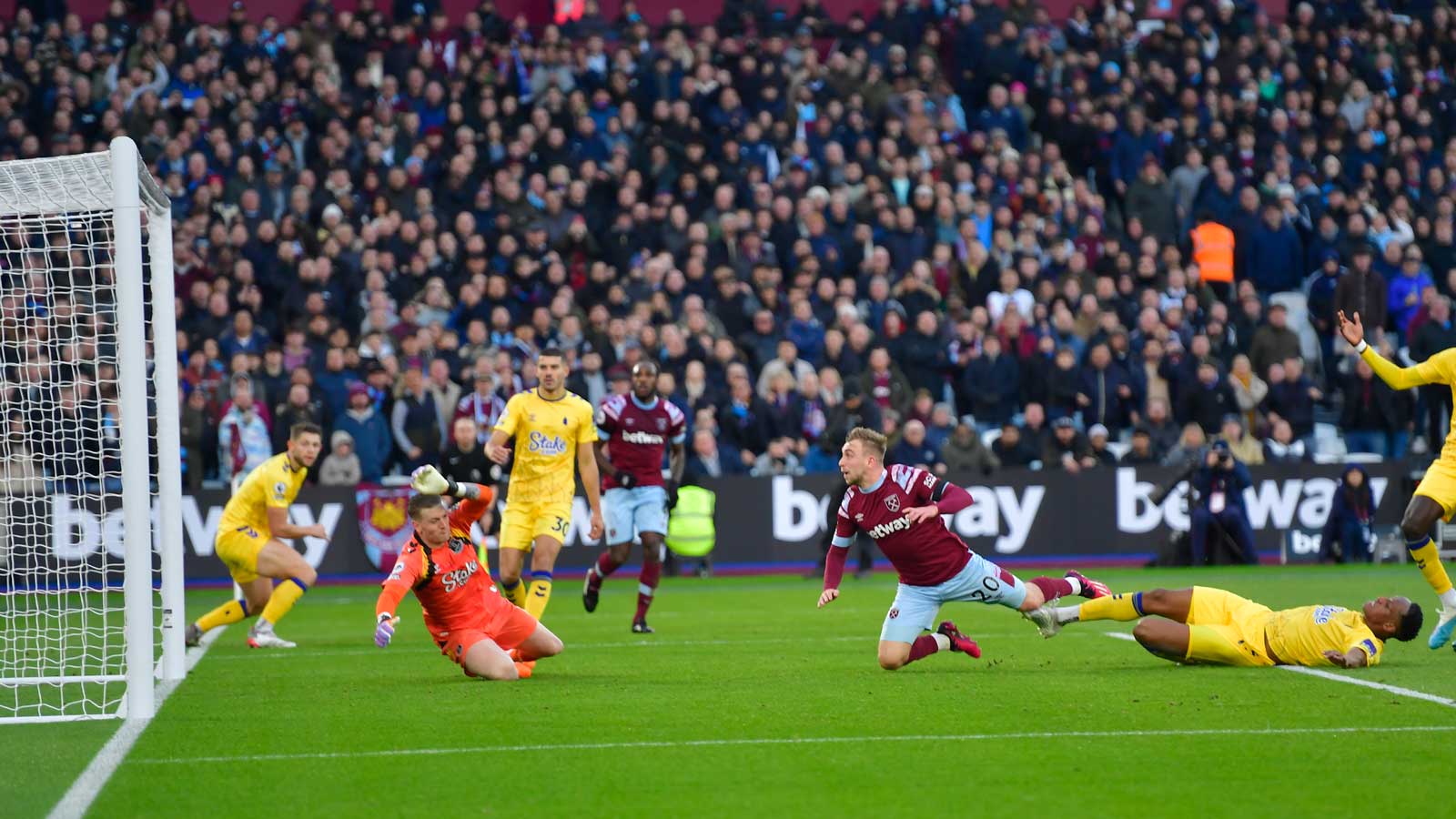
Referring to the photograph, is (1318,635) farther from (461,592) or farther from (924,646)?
(461,592)

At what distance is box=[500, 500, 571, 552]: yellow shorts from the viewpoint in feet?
44.8

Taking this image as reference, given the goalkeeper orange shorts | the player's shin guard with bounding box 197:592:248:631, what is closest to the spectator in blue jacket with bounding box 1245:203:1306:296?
the player's shin guard with bounding box 197:592:248:631

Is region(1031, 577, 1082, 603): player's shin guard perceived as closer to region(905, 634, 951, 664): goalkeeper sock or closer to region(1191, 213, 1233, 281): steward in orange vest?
region(905, 634, 951, 664): goalkeeper sock

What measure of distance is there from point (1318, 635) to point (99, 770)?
22.4 ft

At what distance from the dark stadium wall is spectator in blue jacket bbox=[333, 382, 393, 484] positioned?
9304 millimetres

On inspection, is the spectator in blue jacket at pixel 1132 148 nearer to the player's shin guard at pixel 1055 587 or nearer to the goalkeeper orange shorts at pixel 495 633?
the player's shin guard at pixel 1055 587

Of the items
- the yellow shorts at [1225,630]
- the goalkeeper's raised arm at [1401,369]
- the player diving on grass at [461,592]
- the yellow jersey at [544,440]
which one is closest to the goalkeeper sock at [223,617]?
the yellow jersey at [544,440]

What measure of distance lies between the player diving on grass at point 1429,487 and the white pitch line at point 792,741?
3.83 meters

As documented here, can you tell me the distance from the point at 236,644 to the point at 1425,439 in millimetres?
16163

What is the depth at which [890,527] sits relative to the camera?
11.0 meters

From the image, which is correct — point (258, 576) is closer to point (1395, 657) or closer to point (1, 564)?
point (1, 564)

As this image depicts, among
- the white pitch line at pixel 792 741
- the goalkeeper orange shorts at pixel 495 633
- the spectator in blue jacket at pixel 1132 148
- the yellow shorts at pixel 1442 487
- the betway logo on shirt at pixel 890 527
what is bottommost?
the white pitch line at pixel 792 741

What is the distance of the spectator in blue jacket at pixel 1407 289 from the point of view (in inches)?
955

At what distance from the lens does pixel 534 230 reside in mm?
23594
